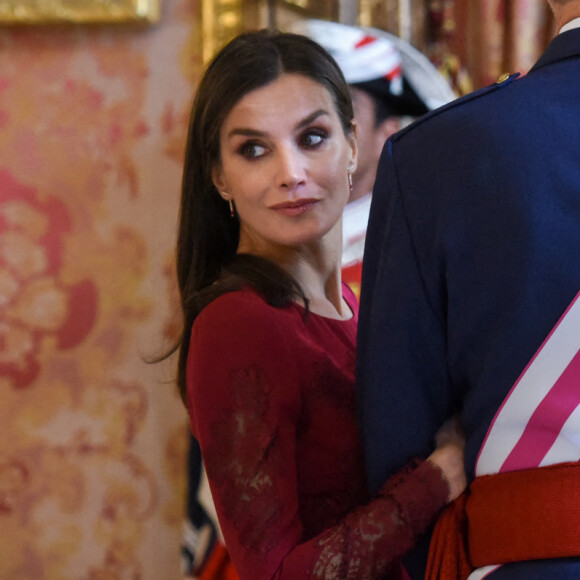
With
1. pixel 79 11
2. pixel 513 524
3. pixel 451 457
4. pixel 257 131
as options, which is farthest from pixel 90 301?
pixel 513 524

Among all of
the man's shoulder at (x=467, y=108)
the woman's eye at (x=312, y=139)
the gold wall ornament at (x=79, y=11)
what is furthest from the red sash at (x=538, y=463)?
the gold wall ornament at (x=79, y=11)

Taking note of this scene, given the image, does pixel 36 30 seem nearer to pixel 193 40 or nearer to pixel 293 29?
pixel 193 40

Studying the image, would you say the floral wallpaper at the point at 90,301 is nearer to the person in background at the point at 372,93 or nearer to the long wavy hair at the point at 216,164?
the person in background at the point at 372,93

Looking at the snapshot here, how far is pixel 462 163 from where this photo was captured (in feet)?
2.48

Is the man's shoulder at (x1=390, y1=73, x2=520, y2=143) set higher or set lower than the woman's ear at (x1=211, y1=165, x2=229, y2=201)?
higher

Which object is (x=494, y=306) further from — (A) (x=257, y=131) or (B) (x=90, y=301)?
(B) (x=90, y=301)

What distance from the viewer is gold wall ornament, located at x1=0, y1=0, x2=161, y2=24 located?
176 centimetres

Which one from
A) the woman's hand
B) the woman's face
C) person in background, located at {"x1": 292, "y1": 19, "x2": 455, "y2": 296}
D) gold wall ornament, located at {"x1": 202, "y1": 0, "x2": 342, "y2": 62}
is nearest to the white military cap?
person in background, located at {"x1": 292, "y1": 19, "x2": 455, "y2": 296}

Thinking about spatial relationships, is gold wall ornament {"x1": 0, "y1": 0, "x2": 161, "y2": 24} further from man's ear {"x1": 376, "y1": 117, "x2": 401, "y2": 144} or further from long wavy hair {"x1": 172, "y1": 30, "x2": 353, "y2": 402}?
long wavy hair {"x1": 172, "y1": 30, "x2": 353, "y2": 402}

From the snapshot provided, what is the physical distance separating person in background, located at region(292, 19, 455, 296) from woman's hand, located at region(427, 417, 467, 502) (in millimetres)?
762

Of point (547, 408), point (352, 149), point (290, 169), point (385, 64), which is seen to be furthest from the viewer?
point (385, 64)

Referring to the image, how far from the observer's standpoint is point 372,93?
1.60 metres

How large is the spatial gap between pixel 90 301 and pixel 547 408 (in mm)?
1321

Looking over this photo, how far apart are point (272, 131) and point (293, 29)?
2.05 ft
